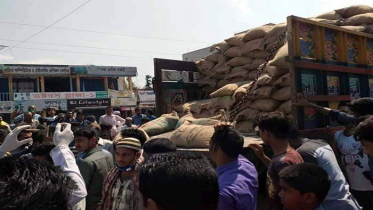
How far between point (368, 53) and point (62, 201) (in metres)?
3.90

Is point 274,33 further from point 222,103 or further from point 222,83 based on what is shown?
point 222,103

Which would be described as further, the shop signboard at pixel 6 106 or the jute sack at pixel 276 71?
the shop signboard at pixel 6 106

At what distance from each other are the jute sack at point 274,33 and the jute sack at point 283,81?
3.13ft

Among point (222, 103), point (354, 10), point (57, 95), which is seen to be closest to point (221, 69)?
point (222, 103)

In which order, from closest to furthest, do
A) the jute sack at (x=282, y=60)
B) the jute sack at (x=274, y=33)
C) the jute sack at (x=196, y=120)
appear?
the jute sack at (x=282, y=60)
the jute sack at (x=196, y=120)
the jute sack at (x=274, y=33)

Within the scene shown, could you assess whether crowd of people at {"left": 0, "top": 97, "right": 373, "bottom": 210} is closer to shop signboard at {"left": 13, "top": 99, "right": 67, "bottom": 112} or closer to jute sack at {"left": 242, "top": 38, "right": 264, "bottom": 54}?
jute sack at {"left": 242, "top": 38, "right": 264, "bottom": 54}

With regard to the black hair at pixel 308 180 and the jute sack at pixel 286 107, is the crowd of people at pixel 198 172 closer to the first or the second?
the black hair at pixel 308 180

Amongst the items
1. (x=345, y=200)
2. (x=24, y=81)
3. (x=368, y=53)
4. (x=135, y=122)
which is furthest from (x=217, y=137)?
(x=24, y=81)

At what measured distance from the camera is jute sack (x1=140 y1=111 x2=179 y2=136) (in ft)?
13.8

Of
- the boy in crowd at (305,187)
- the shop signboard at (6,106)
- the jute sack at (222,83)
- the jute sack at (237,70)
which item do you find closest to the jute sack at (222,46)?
the jute sack at (237,70)

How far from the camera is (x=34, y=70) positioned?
82.0ft

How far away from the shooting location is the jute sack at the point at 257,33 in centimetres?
443

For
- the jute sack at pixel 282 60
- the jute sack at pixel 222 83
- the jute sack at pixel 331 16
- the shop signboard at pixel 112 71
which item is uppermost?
the shop signboard at pixel 112 71

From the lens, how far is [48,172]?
2.70 feet
